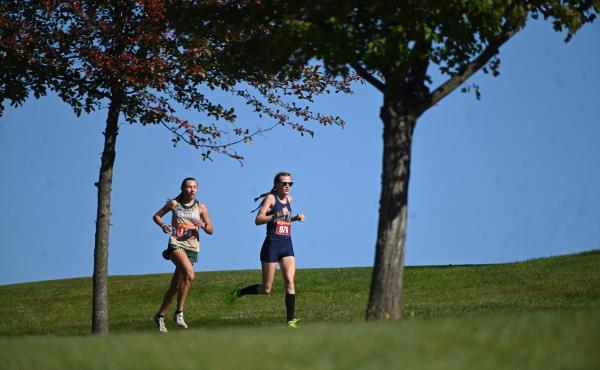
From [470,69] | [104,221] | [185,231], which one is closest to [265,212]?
[185,231]

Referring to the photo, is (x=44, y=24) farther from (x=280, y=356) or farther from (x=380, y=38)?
(x=280, y=356)

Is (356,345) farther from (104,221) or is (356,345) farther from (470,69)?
(104,221)

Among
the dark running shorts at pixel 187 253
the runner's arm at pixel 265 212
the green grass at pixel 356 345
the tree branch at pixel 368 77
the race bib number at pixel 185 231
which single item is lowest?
the green grass at pixel 356 345

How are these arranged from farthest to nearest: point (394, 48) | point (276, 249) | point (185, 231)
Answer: point (185, 231), point (276, 249), point (394, 48)

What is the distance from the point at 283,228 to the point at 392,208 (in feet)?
11.9

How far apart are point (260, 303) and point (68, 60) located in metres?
11.0

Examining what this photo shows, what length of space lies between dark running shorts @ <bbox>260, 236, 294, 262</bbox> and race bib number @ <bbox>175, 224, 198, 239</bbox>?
4.75 ft

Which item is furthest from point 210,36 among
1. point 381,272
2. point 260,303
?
point 260,303

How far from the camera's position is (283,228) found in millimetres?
16234

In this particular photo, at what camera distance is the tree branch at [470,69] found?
13414 millimetres

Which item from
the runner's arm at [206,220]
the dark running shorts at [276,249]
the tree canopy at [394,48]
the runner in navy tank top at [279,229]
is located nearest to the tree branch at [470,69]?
the tree canopy at [394,48]

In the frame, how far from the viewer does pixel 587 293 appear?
22.5m

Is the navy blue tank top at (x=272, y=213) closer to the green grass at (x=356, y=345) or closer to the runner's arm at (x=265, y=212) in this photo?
the runner's arm at (x=265, y=212)

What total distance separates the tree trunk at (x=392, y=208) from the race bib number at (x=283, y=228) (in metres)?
3.35
